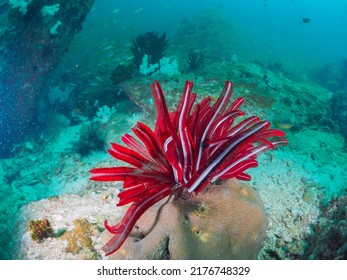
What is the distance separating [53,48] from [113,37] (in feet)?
52.0

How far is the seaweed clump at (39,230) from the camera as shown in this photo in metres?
2.95

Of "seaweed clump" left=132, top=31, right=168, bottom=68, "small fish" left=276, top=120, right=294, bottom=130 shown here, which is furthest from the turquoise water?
"seaweed clump" left=132, top=31, right=168, bottom=68

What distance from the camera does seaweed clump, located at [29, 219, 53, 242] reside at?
2.95 metres

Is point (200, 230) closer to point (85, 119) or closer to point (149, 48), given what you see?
point (85, 119)

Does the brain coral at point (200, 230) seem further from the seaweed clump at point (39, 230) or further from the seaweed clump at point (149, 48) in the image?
the seaweed clump at point (149, 48)

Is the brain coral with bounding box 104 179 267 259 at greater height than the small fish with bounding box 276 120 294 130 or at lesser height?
greater

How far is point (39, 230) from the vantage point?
2.95 metres

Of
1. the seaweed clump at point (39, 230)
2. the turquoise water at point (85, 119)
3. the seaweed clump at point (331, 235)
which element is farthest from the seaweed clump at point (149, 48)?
the seaweed clump at point (331, 235)

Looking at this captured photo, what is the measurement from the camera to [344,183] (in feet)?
13.7

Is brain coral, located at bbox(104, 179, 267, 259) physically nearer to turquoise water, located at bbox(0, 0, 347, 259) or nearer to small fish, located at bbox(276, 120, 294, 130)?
turquoise water, located at bbox(0, 0, 347, 259)

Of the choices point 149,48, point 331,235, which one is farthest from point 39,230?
point 149,48

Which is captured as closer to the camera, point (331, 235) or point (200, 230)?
point (200, 230)

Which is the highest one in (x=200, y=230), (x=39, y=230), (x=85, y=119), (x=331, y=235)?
(x=200, y=230)
